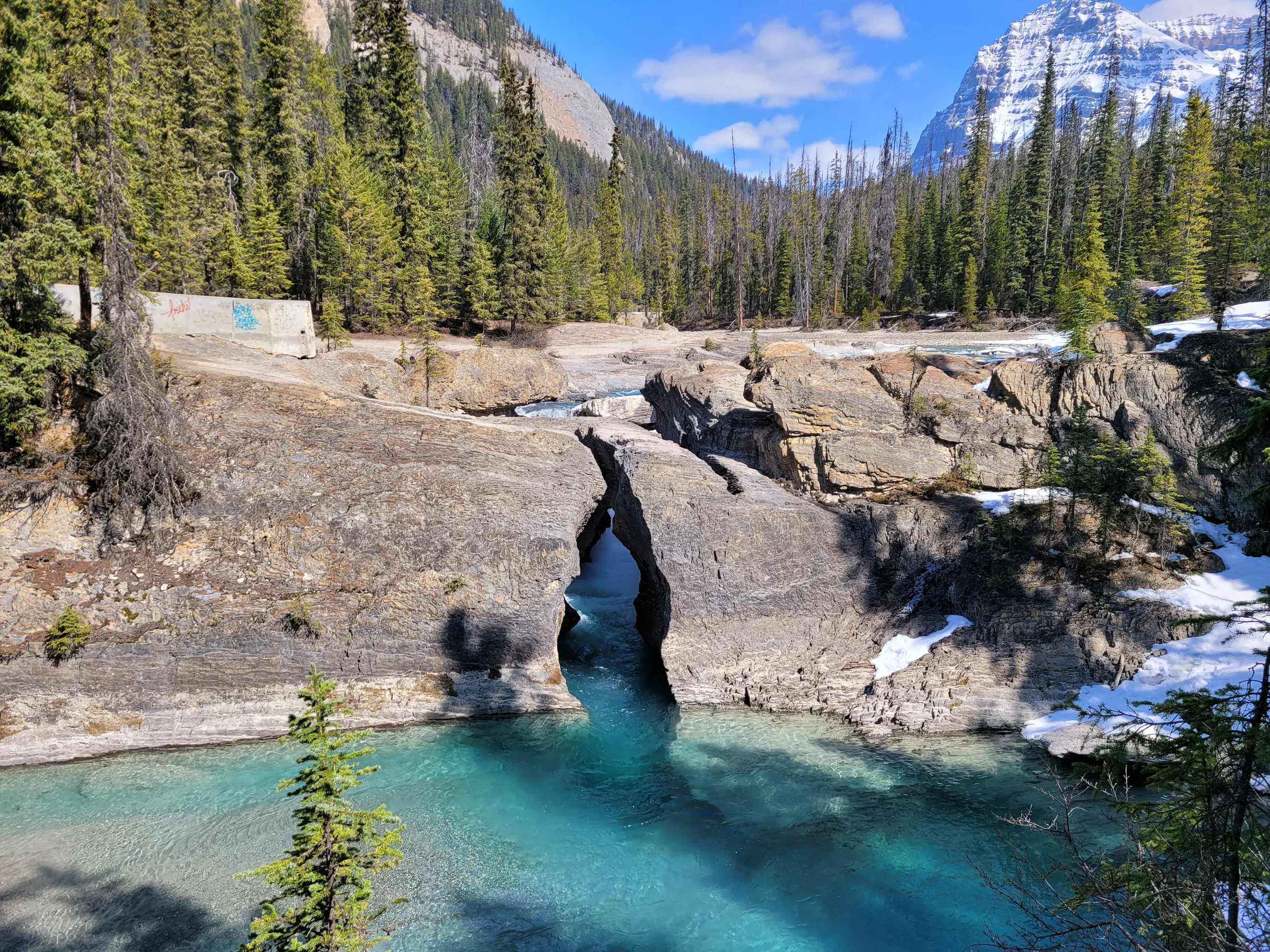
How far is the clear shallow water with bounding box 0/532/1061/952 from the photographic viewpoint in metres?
10.8

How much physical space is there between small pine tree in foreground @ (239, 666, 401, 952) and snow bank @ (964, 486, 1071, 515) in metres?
17.3

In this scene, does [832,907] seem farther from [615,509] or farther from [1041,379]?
[1041,379]

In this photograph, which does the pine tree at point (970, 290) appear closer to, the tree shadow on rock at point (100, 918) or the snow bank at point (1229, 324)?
the snow bank at point (1229, 324)

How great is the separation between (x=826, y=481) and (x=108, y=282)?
19077mm

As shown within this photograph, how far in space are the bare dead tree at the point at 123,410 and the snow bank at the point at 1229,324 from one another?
89.5 feet

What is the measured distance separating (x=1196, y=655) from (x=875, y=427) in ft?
31.0

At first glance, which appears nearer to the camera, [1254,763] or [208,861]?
[1254,763]

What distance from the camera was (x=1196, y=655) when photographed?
1503 cm

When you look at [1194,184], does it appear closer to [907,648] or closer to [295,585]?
[907,648]

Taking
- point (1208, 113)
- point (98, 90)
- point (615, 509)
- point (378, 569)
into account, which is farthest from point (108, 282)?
point (1208, 113)

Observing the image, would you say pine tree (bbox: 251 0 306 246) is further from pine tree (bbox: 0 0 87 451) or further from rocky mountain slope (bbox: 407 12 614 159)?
rocky mountain slope (bbox: 407 12 614 159)

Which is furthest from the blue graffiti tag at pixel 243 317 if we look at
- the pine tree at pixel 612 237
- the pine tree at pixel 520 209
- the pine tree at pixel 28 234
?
the pine tree at pixel 612 237

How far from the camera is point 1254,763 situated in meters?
6.31

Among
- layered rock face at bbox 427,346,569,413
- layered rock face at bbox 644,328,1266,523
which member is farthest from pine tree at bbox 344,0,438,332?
layered rock face at bbox 644,328,1266,523
